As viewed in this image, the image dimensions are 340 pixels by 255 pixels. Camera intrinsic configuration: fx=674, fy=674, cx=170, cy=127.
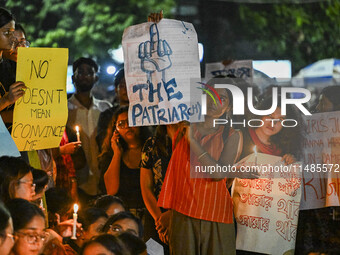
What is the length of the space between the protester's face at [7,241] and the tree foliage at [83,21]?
3.93 metres

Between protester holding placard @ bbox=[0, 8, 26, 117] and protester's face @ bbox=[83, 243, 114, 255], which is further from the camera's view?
protester holding placard @ bbox=[0, 8, 26, 117]

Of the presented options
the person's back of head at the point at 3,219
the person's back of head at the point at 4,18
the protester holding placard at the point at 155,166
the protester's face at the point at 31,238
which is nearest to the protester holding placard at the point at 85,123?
the protester holding placard at the point at 155,166

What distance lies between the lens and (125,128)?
5.52 metres

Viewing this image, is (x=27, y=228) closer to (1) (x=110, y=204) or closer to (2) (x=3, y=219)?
(2) (x=3, y=219)

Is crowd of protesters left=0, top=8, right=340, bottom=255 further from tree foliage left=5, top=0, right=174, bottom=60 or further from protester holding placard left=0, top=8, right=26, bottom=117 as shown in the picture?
tree foliage left=5, top=0, right=174, bottom=60

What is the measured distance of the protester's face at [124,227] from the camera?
4348 millimetres

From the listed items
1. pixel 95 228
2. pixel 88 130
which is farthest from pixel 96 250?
pixel 88 130

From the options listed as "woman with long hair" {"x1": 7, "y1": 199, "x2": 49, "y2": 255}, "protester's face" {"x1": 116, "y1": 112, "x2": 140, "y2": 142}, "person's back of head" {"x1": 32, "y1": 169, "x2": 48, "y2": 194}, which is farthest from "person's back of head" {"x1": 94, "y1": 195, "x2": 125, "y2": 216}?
"woman with long hair" {"x1": 7, "y1": 199, "x2": 49, "y2": 255}

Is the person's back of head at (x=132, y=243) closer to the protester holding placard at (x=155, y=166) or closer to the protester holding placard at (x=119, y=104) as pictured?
the protester holding placard at (x=155, y=166)

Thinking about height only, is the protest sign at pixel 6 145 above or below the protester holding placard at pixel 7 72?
below

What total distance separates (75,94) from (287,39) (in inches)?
171

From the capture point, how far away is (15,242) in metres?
3.60

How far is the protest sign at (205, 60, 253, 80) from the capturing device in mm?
7492

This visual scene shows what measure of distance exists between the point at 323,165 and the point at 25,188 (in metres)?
2.56
